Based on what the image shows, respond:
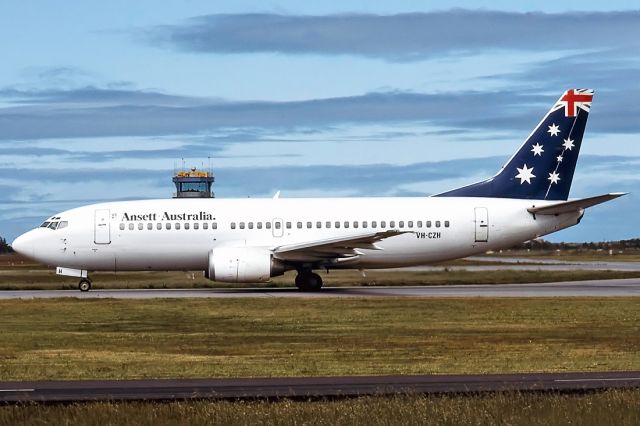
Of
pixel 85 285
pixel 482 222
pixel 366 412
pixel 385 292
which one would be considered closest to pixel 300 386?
pixel 366 412

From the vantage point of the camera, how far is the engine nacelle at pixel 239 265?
1580 inches

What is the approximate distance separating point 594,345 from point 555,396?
9310 mm

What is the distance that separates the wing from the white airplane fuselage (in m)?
0.48

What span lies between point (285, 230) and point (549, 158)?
35.8ft

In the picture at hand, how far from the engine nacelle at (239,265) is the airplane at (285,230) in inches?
41.6

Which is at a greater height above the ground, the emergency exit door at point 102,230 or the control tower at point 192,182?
the control tower at point 192,182

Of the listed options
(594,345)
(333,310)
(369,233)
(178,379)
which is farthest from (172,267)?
(178,379)

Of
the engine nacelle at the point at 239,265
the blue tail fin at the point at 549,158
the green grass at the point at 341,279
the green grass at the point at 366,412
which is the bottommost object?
the green grass at the point at 366,412

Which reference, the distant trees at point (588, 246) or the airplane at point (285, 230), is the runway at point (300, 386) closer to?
the airplane at point (285, 230)

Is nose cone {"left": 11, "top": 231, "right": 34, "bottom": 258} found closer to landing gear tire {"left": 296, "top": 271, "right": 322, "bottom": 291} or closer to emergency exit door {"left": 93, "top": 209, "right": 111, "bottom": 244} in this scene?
emergency exit door {"left": 93, "top": 209, "right": 111, "bottom": 244}

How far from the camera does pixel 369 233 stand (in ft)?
136

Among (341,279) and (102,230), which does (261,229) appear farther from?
(341,279)

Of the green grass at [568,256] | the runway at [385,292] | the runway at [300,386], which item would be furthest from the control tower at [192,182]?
the runway at [300,386]

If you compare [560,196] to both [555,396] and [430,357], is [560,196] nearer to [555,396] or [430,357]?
[430,357]
